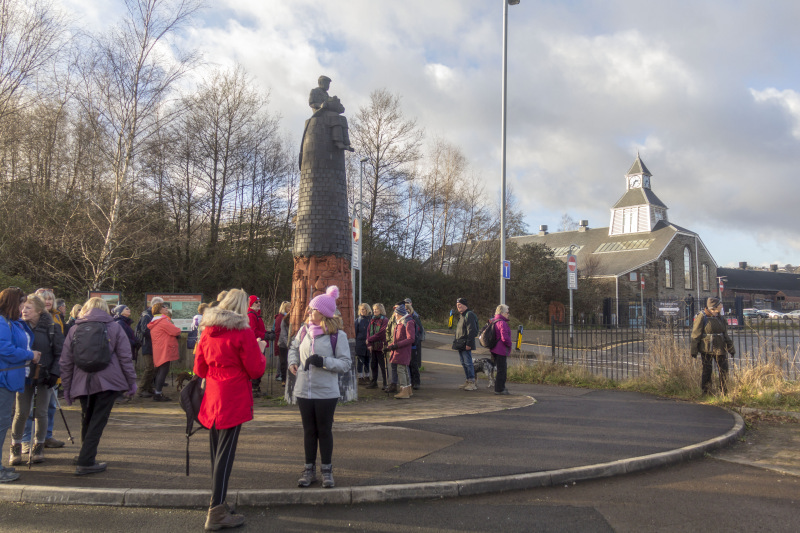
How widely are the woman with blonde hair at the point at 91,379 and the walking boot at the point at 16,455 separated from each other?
2.82 ft

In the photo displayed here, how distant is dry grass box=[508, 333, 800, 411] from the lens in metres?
9.57

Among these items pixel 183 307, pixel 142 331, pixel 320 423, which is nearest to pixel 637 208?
pixel 183 307

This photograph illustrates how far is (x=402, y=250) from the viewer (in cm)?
3716

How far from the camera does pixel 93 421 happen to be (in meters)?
5.55

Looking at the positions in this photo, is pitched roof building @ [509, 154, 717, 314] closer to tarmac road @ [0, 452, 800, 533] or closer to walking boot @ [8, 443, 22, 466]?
tarmac road @ [0, 452, 800, 533]

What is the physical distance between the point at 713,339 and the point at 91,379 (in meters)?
9.66

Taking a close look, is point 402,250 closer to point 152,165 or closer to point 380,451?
point 152,165

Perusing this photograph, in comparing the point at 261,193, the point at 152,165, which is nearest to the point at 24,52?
the point at 152,165

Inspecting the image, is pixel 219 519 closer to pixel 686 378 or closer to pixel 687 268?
pixel 686 378

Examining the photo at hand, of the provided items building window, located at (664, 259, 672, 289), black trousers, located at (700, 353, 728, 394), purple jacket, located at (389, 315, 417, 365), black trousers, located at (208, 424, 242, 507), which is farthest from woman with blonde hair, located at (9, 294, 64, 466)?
building window, located at (664, 259, 672, 289)

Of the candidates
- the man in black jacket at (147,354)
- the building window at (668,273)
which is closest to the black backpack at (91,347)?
the man in black jacket at (147,354)

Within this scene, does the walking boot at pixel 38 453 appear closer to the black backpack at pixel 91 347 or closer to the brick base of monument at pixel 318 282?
the black backpack at pixel 91 347

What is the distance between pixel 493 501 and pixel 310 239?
6.48m

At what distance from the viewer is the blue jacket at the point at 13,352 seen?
5090 mm
